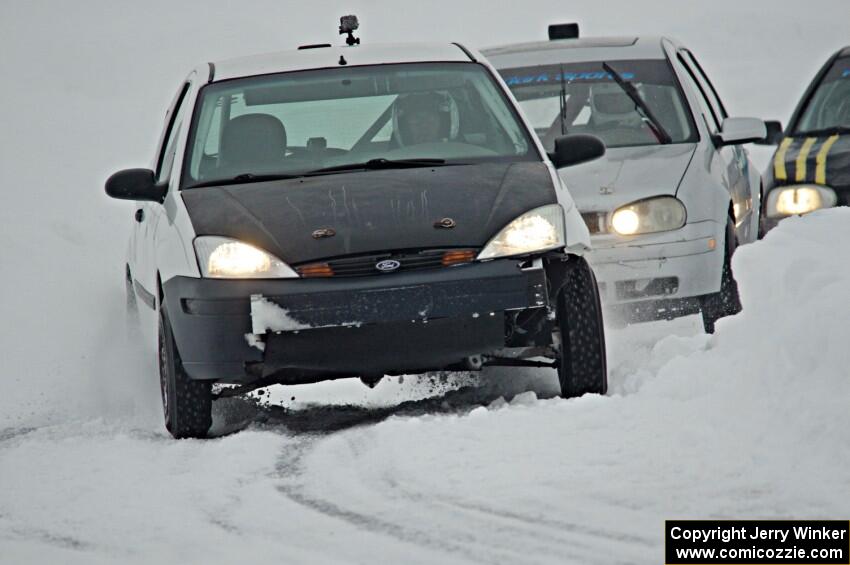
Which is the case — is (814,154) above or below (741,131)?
below

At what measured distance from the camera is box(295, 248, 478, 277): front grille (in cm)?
655

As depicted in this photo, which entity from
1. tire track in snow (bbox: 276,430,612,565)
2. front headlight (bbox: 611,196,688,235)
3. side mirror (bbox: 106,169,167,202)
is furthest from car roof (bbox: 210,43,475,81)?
tire track in snow (bbox: 276,430,612,565)

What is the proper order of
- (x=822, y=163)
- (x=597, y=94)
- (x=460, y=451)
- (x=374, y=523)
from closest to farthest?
(x=374, y=523) → (x=460, y=451) → (x=822, y=163) → (x=597, y=94)

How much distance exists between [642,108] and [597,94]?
382 mm

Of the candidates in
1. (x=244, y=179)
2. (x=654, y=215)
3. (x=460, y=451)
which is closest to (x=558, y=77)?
(x=654, y=215)

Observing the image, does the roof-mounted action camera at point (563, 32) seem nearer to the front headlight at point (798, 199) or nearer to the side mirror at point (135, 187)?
the front headlight at point (798, 199)

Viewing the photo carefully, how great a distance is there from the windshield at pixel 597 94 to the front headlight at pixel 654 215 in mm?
1121

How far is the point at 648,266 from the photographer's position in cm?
898

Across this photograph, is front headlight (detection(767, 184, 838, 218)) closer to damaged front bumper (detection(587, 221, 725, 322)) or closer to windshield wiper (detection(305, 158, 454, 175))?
damaged front bumper (detection(587, 221, 725, 322))

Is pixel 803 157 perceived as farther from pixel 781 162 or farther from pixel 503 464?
pixel 503 464

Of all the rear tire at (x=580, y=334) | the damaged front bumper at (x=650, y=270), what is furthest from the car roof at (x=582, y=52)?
the rear tire at (x=580, y=334)

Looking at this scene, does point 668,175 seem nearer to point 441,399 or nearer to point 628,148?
point 628,148

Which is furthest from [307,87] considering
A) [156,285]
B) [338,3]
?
[338,3]

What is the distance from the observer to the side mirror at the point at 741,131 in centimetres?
959
